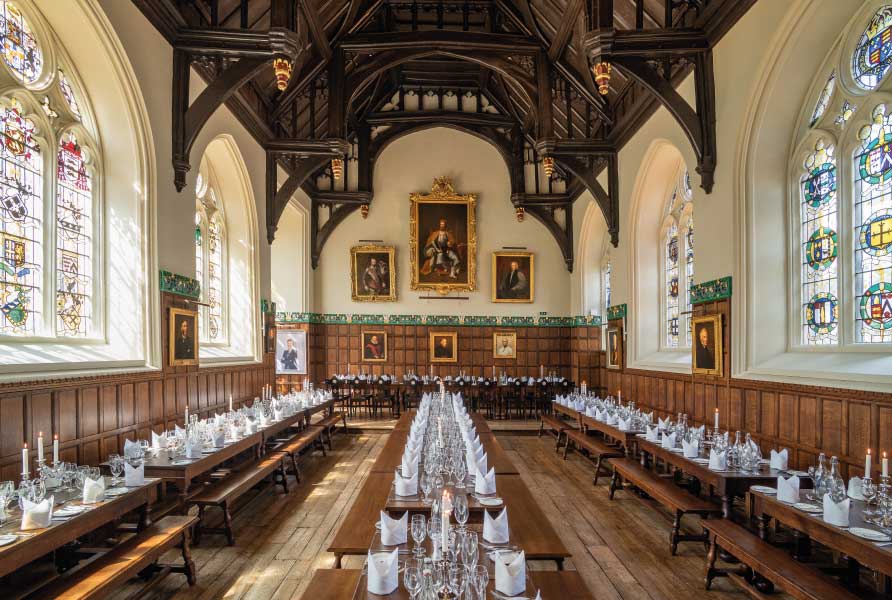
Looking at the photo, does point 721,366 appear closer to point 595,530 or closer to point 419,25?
point 595,530

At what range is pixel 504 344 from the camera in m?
16.7

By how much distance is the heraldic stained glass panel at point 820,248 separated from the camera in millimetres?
6297

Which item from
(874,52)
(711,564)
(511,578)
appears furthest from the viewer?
(874,52)

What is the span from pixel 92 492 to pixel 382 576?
9.19ft

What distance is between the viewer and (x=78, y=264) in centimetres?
659

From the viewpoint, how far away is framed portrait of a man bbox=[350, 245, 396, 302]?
16578 millimetres

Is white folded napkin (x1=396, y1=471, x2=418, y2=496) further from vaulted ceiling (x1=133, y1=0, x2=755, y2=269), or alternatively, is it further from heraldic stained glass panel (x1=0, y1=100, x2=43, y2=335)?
vaulted ceiling (x1=133, y1=0, x2=755, y2=269)

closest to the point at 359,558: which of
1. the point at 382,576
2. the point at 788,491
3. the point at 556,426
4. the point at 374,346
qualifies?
the point at 382,576

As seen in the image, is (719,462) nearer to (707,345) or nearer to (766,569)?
(766,569)

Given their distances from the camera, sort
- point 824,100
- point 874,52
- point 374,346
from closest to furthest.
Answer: point 874,52 → point 824,100 → point 374,346

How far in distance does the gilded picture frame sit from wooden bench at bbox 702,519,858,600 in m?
12.3

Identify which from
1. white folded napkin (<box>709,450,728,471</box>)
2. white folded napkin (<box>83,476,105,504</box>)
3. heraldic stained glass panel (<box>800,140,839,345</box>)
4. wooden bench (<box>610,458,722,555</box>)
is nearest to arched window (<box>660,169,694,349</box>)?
heraldic stained glass panel (<box>800,140,839,345</box>)

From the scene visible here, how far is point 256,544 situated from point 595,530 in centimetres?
354

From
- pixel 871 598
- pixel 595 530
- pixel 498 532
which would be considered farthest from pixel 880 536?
pixel 595 530
